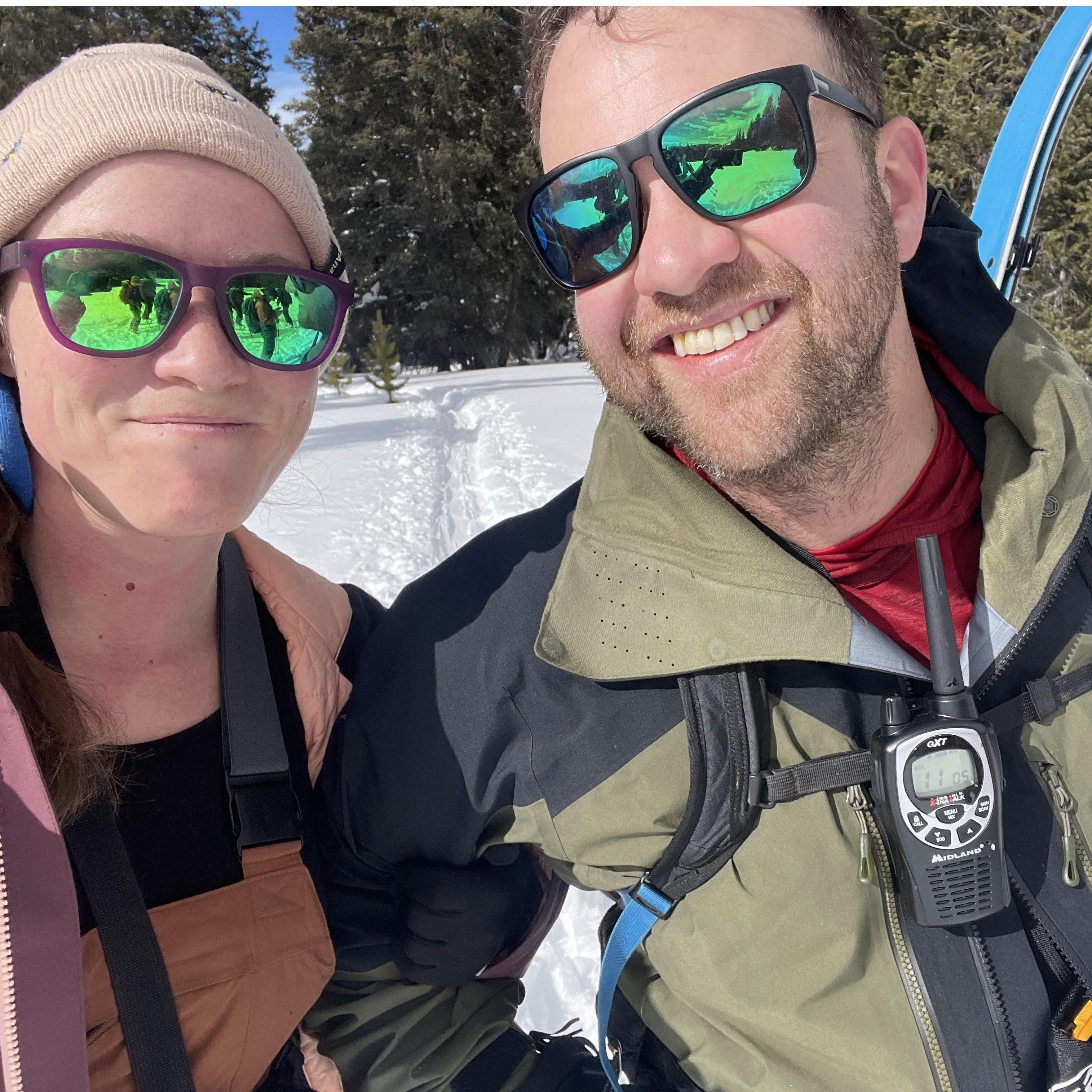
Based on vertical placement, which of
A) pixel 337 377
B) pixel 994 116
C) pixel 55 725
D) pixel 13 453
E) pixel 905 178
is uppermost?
pixel 994 116

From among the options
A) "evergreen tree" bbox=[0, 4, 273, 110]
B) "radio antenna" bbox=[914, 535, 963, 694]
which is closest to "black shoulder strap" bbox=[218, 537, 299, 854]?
"radio antenna" bbox=[914, 535, 963, 694]

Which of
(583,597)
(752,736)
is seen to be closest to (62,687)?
(583,597)

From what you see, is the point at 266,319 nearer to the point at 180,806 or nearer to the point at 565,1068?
the point at 180,806

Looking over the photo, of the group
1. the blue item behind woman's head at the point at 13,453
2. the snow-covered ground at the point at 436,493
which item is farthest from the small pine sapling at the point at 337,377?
the blue item behind woman's head at the point at 13,453

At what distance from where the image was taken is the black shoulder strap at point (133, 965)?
4.65ft

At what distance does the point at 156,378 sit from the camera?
4.66 ft

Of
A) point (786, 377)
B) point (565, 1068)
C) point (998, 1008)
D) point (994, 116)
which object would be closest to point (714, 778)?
point (998, 1008)

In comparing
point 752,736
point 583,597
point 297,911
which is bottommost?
point 297,911

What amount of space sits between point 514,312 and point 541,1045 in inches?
1306

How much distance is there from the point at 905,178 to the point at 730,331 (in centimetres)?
55

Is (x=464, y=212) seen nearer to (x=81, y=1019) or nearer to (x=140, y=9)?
(x=140, y=9)

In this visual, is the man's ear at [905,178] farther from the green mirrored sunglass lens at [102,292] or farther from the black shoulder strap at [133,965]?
the black shoulder strap at [133,965]

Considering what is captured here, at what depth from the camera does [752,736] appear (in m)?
1.42

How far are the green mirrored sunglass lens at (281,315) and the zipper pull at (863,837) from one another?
1.20m
